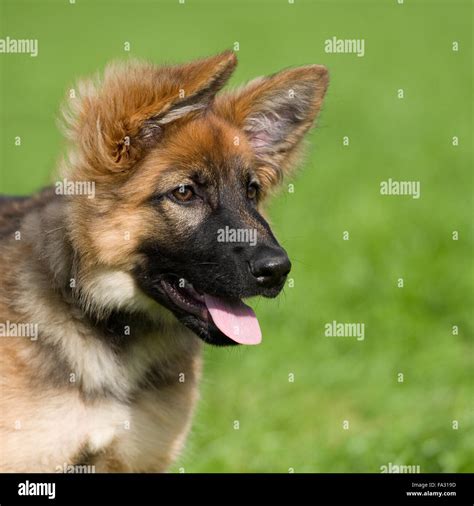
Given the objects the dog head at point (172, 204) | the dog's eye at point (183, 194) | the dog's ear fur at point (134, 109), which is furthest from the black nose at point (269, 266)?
the dog's ear fur at point (134, 109)

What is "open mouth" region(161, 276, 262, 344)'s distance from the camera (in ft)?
16.8

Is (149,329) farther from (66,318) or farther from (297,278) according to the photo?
(297,278)

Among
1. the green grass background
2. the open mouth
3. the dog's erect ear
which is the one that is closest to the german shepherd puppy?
the open mouth

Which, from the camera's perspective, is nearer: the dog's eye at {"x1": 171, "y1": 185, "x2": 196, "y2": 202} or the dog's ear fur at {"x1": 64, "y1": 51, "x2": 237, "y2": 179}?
the dog's ear fur at {"x1": 64, "y1": 51, "x2": 237, "y2": 179}

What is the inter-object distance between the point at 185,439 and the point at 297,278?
4742 millimetres

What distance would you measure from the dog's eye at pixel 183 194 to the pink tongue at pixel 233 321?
0.54 m

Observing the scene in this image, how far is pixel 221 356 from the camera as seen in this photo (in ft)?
28.8

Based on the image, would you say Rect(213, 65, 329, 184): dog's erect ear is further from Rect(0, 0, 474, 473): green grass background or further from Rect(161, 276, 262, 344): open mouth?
Rect(161, 276, 262, 344): open mouth

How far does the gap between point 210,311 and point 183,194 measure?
0.65 meters

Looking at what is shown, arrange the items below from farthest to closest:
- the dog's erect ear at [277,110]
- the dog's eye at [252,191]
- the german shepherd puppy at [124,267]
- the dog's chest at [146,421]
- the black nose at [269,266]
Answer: the dog's erect ear at [277,110] → the dog's eye at [252,191] → the dog's chest at [146,421] → the german shepherd puppy at [124,267] → the black nose at [269,266]

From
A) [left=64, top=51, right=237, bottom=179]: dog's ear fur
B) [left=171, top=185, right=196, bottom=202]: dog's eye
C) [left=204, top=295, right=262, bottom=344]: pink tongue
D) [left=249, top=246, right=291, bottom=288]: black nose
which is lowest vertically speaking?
[left=204, top=295, right=262, bottom=344]: pink tongue

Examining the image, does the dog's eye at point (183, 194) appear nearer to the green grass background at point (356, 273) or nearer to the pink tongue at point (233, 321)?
the pink tongue at point (233, 321)

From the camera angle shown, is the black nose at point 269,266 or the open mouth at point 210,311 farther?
the open mouth at point 210,311

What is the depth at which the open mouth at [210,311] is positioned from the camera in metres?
5.12
